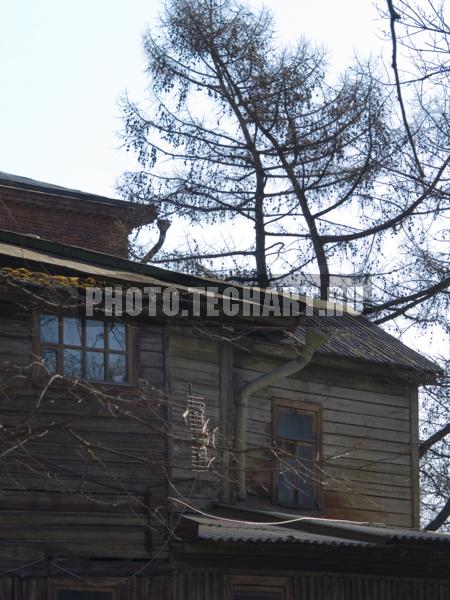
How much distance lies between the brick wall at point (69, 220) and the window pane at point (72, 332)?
31.0ft

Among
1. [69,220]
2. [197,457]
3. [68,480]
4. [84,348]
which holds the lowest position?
[68,480]

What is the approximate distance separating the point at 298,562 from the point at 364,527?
1.03m

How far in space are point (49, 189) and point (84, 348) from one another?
36.3 ft

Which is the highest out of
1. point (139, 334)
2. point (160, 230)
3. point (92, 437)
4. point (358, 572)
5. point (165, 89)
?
point (165, 89)

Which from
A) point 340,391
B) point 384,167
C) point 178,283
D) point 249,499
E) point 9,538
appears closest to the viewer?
point 9,538

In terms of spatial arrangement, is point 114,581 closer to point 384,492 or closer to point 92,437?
point 92,437

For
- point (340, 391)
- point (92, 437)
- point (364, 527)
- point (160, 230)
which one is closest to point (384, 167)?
point (160, 230)

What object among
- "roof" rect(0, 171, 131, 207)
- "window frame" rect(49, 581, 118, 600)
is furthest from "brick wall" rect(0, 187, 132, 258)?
"window frame" rect(49, 581, 118, 600)

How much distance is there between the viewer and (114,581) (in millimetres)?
13375

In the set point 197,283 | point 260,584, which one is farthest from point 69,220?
point 260,584

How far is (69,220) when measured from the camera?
24250mm

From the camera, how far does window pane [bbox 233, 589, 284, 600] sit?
47.3 feet

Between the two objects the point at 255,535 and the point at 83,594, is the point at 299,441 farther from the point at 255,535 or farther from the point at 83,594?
the point at 83,594

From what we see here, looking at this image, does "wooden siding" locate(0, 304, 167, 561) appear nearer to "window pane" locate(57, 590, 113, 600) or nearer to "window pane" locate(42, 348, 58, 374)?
"window pane" locate(42, 348, 58, 374)
